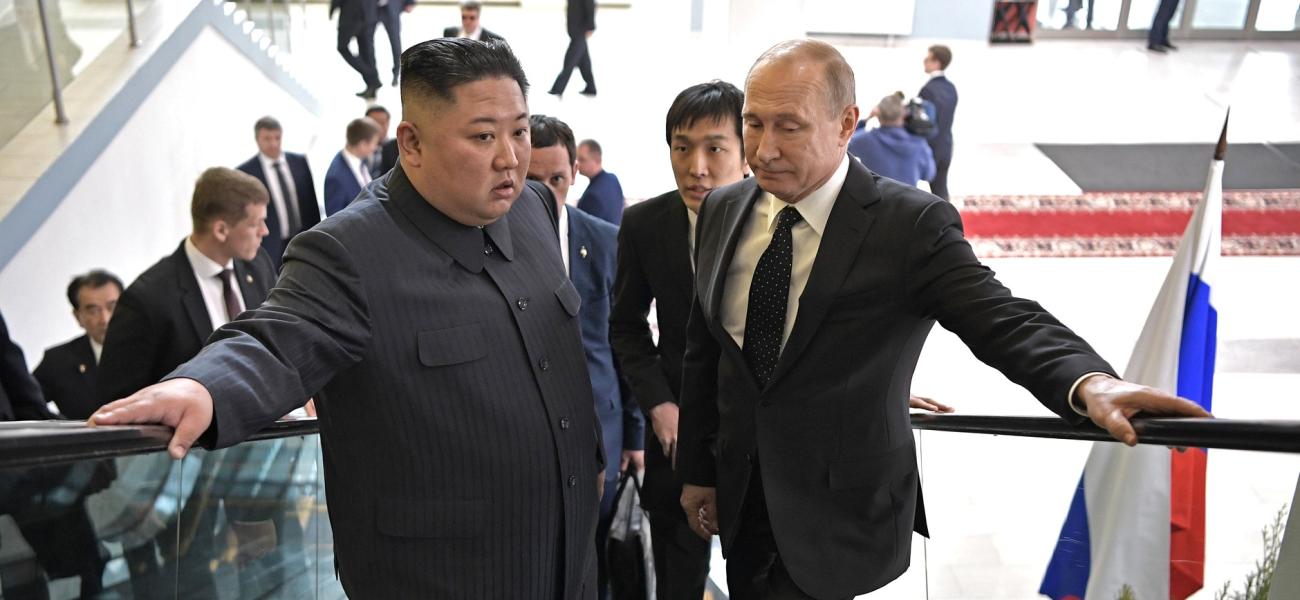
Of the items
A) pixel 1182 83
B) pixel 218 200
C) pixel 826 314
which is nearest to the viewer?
pixel 826 314

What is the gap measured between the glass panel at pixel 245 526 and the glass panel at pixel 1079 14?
16546 millimetres

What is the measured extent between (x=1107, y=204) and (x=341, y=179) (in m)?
7.10

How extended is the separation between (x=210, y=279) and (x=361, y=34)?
9490mm

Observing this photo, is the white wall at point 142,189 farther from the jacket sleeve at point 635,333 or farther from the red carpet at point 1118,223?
the red carpet at point 1118,223

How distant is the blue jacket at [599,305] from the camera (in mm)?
3418

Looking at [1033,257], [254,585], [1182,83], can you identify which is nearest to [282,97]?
[1033,257]

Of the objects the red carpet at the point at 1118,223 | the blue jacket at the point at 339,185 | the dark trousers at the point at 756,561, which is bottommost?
the red carpet at the point at 1118,223

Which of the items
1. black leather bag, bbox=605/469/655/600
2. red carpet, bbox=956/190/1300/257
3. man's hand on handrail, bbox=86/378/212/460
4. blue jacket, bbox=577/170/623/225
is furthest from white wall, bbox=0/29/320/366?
red carpet, bbox=956/190/1300/257

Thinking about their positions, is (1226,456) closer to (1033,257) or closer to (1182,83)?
(1033,257)

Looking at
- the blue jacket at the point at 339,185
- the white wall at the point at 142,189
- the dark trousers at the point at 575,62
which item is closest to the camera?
the white wall at the point at 142,189

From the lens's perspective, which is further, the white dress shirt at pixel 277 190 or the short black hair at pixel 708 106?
the white dress shirt at pixel 277 190

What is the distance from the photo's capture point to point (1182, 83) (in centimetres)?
1482

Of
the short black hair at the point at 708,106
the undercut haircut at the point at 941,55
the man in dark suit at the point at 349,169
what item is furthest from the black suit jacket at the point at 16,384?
the undercut haircut at the point at 941,55

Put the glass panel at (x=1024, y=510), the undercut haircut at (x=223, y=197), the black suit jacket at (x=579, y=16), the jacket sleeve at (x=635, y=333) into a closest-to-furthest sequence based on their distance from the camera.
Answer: the glass panel at (x=1024, y=510) → the jacket sleeve at (x=635, y=333) → the undercut haircut at (x=223, y=197) → the black suit jacket at (x=579, y=16)
